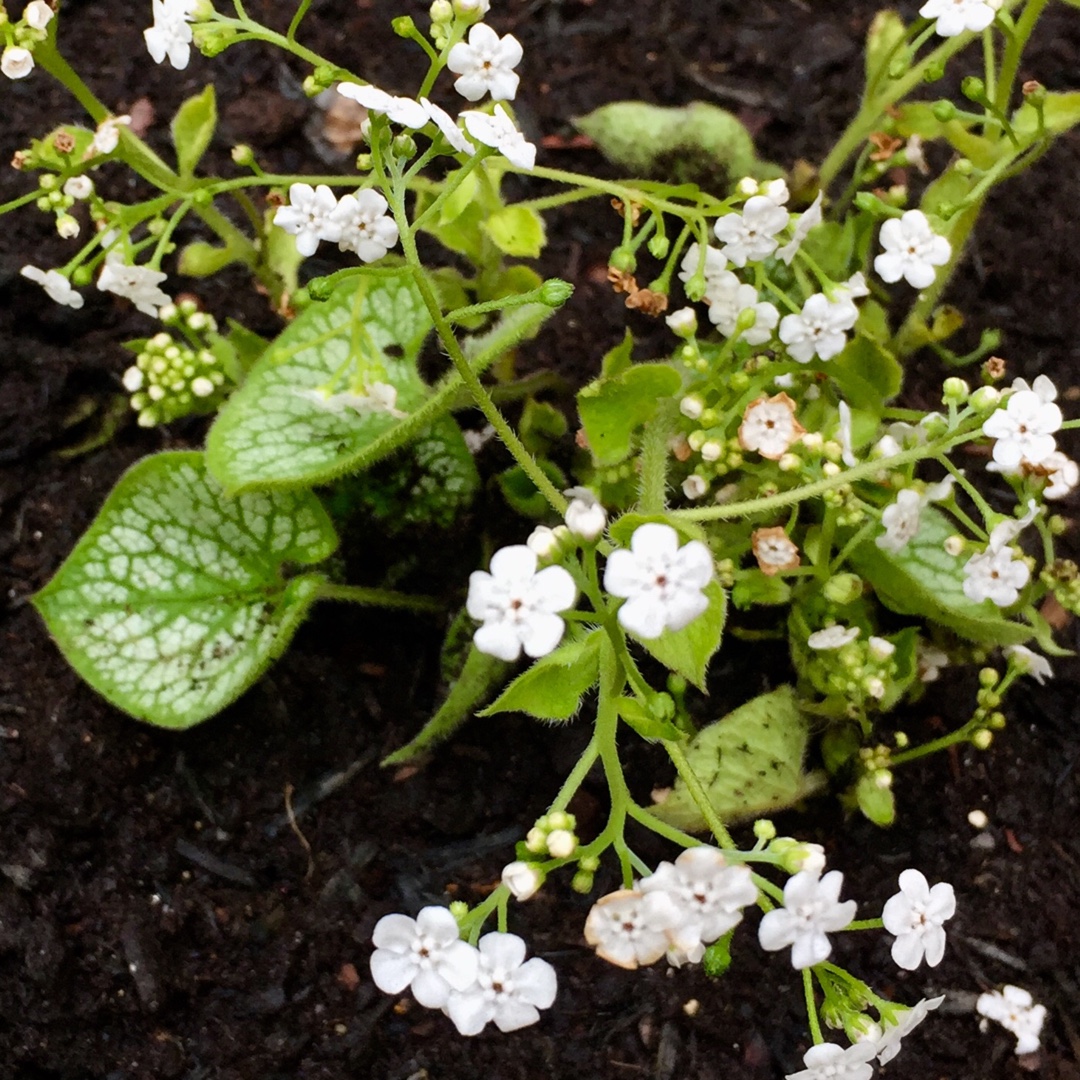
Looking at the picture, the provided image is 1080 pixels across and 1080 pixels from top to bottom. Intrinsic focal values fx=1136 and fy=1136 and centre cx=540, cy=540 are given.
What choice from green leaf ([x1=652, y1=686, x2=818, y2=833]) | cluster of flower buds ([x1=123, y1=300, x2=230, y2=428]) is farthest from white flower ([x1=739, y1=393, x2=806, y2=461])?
cluster of flower buds ([x1=123, y1=300, x2=230, y2=428])

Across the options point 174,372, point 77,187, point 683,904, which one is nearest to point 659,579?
point 683,904

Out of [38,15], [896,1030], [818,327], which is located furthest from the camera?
[818,327]

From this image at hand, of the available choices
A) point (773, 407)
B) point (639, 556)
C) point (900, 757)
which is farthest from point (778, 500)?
point (900, 757)

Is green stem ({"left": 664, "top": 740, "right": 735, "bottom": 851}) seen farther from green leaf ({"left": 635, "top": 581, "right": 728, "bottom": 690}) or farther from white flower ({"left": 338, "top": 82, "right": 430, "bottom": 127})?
white flower ({"left": 338, "top": 82, "right": 430, "bottom": 127})

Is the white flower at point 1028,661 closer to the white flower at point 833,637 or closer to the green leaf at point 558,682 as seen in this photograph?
the white flower at point 833,637

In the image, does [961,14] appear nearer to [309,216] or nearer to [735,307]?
[735,307]
